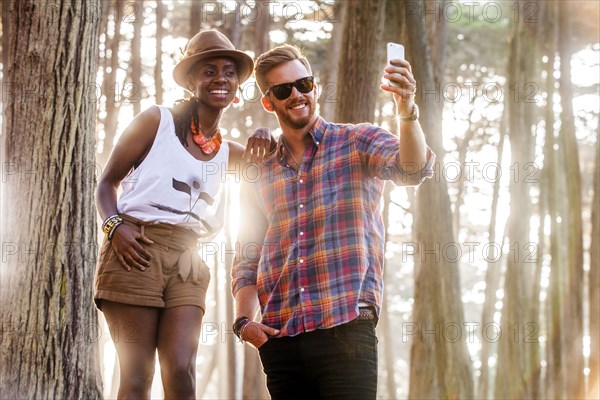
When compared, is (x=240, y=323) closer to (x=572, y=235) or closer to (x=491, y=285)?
(x=572, y=235)

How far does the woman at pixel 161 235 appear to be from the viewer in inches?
171

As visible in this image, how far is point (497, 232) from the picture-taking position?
64.2ft

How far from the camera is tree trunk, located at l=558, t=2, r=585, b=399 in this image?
1344cm

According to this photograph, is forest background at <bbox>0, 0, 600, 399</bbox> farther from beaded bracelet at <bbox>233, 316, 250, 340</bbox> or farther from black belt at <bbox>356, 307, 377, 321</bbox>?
black belt at <bbox>356, 307, 377, 321</bbox>

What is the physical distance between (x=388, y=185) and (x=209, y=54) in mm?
13692

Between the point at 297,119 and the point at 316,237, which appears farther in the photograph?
the point at 297,119

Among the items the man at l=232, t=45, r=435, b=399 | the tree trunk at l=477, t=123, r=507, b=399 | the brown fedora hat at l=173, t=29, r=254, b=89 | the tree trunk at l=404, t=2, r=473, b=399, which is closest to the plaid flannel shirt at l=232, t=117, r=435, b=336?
the man at l=232, t=45, r=435, b=399

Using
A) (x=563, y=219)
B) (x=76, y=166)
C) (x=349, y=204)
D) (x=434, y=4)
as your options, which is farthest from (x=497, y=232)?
(x=349, y=204)

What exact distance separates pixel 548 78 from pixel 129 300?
38.8 feet

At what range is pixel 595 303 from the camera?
514 inches

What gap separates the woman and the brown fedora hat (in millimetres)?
13

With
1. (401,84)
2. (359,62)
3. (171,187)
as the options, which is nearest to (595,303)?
(359,62)

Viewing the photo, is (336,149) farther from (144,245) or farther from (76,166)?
(76,166)

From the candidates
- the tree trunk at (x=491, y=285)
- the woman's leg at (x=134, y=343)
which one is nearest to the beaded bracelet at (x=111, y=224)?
the woman's leg at (x=134, y=343)
